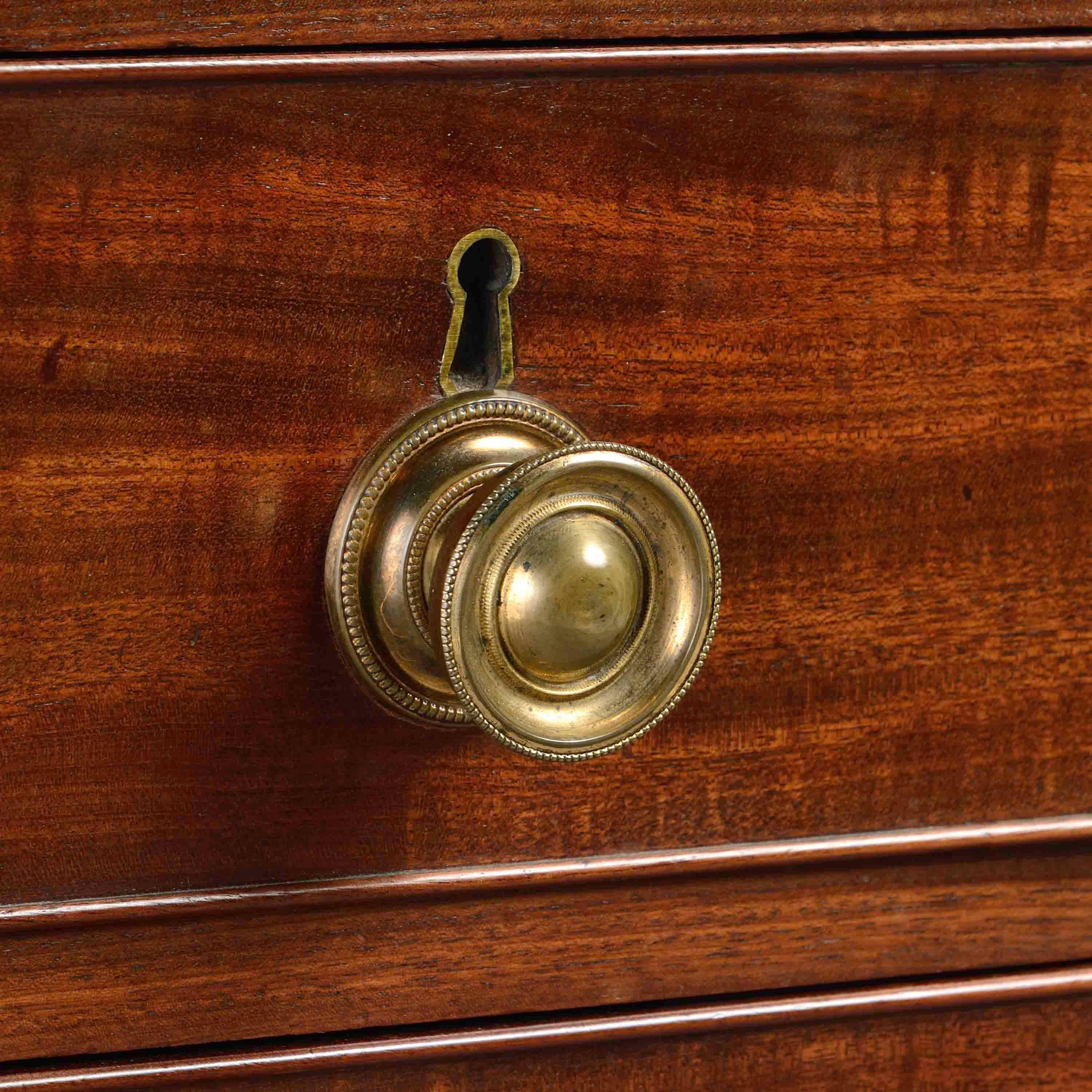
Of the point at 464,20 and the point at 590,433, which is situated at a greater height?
the point at 464,20

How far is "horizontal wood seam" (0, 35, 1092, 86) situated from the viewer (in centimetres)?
35

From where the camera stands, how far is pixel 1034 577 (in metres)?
0.44

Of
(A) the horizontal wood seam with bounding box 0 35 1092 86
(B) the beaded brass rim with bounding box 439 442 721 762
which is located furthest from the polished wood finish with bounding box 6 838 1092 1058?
(A) the horizontal wood seam with bounding box 0 35 1092 86

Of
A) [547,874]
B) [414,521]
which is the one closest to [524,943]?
[547,874]

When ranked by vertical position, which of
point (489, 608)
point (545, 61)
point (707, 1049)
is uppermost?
point (545, 61)

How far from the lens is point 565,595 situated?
32 cm

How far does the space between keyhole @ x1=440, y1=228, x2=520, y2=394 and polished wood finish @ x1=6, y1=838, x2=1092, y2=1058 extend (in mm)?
161

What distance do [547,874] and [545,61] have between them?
9.9 inches

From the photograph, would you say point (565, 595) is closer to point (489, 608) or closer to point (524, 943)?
point (489, 608)

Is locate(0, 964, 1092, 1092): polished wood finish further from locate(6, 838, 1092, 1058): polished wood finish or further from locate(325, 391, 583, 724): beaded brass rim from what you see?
locate(325, 391, 583, 724): beaded brass rim

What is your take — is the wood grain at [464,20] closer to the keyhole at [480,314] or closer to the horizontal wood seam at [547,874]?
the keyhole at [480,314]

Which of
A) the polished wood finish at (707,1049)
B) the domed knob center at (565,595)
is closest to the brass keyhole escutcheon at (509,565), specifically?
the domed knob center at (565,595)

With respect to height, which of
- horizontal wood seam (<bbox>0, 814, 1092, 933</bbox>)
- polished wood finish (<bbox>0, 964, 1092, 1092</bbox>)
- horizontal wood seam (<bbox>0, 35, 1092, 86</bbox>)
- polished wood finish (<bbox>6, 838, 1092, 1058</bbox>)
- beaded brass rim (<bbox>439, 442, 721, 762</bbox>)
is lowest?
polished wood finish (<bbox>0, 964, 1092, 1092</bbox>)

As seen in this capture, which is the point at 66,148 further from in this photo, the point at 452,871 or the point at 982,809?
the point at 982,809
